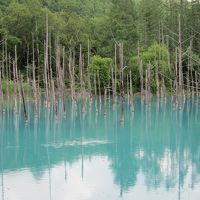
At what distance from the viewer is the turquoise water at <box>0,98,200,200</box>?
1131 centimetres

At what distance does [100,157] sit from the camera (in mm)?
14961

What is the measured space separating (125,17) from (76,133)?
77.2 feet

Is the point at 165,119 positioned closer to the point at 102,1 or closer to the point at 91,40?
the point at 91,40

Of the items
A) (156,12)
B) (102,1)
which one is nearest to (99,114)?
(156,12)

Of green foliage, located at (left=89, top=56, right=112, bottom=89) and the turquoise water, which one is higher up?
green foliage, located at (left=89, top=56, right=112, bottom=89)

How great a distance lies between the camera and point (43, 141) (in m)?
17.9

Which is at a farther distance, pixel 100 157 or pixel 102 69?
pixel 102 69

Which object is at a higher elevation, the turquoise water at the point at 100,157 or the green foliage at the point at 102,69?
the green foliage at the point at 102,69

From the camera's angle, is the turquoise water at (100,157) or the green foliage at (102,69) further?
the green foliage at (102,69)

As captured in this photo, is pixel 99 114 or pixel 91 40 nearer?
pixel 99 114

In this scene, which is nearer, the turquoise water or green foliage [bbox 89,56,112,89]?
the turquoise water

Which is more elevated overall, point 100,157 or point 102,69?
point 102,69

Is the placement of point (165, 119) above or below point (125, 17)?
below

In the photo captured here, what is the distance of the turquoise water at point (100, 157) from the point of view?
445 inches
